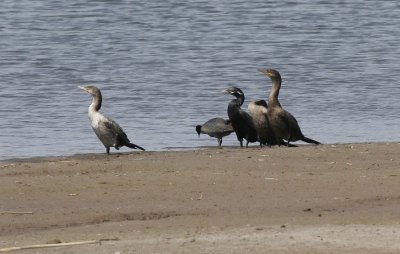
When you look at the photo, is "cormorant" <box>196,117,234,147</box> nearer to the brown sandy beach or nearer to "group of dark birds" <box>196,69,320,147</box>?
"group of dark birds" <box>196,69,320,147</box>

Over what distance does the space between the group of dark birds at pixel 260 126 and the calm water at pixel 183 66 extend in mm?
409

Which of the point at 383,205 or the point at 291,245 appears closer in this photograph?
the point at 291,245

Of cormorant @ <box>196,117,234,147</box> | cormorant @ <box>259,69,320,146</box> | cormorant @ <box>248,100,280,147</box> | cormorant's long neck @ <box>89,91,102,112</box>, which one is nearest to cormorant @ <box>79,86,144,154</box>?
cormorant's long neck @ <box>89,91,102,112</box>

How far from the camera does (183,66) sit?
26.2 meters

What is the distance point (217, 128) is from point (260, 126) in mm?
514

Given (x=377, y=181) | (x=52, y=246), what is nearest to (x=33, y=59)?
(x=377, y=181)

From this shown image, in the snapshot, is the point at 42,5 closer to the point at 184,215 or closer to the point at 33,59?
the point at 33,59

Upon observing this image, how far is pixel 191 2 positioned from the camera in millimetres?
40094

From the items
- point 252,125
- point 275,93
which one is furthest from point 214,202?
point 275,93

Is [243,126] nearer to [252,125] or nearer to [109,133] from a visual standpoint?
[252,125]

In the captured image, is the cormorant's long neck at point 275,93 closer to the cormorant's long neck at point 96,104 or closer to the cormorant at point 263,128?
the cormorant at point 263,128

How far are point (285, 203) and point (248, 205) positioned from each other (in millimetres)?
294

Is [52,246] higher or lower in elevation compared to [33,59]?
higher

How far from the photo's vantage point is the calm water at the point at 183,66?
19.0 metres
